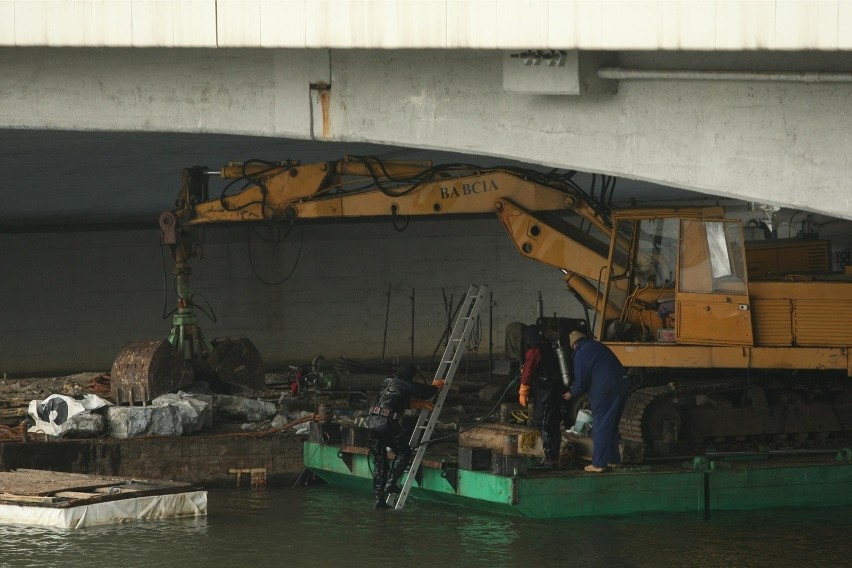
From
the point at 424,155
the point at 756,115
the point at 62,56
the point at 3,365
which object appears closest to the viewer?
the point at 756,115

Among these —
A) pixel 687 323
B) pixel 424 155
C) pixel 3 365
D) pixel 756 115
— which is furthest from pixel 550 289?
pixel 756 115

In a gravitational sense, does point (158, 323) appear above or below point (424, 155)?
below

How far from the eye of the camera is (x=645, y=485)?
14.4 m

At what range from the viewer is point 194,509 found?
1449cm

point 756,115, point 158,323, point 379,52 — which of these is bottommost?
point 158,323

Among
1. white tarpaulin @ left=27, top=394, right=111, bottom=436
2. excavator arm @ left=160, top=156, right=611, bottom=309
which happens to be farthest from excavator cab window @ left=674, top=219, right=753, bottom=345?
white tarpaulin @ left=27, top=394, right=111, bottom=436

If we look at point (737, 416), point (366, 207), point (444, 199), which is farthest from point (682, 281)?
point (366, 207)

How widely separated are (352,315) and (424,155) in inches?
266

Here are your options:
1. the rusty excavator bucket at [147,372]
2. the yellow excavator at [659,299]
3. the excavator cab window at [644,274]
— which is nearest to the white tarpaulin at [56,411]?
→ the rusty excavator bucket at [147,372]

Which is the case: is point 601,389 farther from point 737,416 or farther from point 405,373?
point 737,416

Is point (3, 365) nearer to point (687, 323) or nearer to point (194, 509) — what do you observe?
point (194, 509)

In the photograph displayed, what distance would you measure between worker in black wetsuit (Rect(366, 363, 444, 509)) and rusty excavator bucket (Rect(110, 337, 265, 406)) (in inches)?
156

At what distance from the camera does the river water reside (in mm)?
12672

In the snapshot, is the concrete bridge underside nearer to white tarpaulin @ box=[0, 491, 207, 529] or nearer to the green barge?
white tarpaulin @ box=[0, 491, 207, 529]
